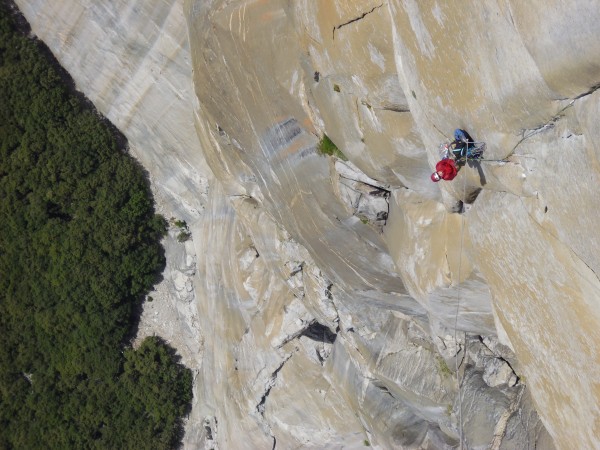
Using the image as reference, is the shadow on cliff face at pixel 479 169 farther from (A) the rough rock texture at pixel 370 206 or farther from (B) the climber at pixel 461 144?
(B) the climber at pixel 461 144

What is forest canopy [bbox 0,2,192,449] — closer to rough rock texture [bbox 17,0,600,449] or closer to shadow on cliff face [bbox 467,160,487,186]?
rough rock texture [bbox 17,0,600,449]

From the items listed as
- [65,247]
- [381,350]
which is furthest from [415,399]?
[65,247]

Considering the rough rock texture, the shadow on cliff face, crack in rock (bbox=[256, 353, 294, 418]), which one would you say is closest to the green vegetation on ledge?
the rough rock texture

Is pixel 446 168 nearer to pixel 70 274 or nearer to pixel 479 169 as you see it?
pixel 479 169

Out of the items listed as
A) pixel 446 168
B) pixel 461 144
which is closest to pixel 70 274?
pixel 446 168

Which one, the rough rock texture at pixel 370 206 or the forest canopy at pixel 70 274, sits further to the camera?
the forest canopy at pixel 70 274

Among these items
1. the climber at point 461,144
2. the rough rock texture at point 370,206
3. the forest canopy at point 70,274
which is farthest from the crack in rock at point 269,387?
the climber at point 461,144
